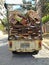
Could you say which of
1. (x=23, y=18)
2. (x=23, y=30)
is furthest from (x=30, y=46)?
(x=23, y=18)

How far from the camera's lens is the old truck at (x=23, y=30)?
14.2 metres

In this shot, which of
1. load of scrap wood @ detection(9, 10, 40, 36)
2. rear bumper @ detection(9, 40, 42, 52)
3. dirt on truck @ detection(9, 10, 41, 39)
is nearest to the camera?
rear bumper @ detection(9, 40, 42, 52)

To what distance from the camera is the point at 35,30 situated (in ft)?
48.8

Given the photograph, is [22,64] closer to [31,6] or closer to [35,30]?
[35,30]

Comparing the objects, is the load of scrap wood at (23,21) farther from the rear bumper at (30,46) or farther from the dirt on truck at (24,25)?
the rear bumper at (30,46)

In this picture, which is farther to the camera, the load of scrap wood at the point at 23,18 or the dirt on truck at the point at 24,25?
the load of scrap wood at the point at 23,18

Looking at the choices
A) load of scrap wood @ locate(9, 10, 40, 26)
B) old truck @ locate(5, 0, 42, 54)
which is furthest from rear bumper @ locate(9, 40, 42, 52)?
load of scrap wood @ locate(9, 10, 40, 26)

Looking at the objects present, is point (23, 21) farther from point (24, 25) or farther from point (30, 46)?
point (30, 46)

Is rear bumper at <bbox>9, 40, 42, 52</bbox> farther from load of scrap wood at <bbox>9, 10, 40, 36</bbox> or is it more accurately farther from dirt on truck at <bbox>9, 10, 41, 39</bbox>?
load of scrap wood at <bbox>9, 10, 40, 36</bbox>

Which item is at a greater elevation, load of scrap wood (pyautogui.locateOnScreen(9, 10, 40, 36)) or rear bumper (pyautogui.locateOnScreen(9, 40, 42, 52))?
load of scrap wood (pyautogui.locateOnScreen(9, 10, 40, 36))

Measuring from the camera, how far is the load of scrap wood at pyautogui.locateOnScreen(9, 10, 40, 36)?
15.0 meters

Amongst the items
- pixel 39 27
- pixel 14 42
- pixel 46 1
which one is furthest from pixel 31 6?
pixel 46 1

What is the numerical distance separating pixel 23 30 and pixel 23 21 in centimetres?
57

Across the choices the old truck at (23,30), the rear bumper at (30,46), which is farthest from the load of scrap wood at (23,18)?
the rear bumper at (30,46)
